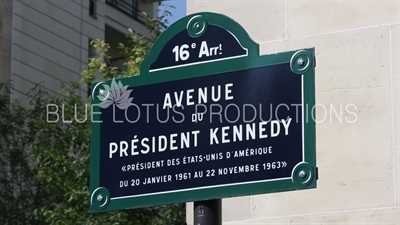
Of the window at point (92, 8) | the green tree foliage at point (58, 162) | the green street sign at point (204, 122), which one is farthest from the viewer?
the window at point (92, 8)

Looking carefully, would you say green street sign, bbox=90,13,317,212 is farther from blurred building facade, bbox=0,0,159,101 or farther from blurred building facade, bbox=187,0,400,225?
blurred building facade, bbox=0,0,159,101

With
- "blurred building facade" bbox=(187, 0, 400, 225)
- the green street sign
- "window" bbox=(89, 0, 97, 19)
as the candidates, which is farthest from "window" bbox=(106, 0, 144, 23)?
the green street sign

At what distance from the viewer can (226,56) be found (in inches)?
223

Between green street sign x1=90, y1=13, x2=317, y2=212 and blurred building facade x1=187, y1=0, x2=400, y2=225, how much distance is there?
2471mm

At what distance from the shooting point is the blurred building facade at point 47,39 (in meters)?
31.3

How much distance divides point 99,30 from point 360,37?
29138mm

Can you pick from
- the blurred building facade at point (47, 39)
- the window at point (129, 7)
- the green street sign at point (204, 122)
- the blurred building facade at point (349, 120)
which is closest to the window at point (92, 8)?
the blurred building facade at point (47, 39)

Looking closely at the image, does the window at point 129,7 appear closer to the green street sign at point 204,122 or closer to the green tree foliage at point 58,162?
the green tree foliage at point 58,162

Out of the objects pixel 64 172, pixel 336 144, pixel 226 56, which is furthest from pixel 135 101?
pixel 64 172

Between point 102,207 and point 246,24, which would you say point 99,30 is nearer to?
point 246,24

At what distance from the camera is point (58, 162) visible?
19219 millimetres

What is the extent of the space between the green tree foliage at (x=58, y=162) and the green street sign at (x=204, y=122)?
11888 millimetres

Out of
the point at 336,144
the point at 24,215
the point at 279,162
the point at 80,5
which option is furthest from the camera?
the point at 80,5

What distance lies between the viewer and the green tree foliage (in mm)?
18281
